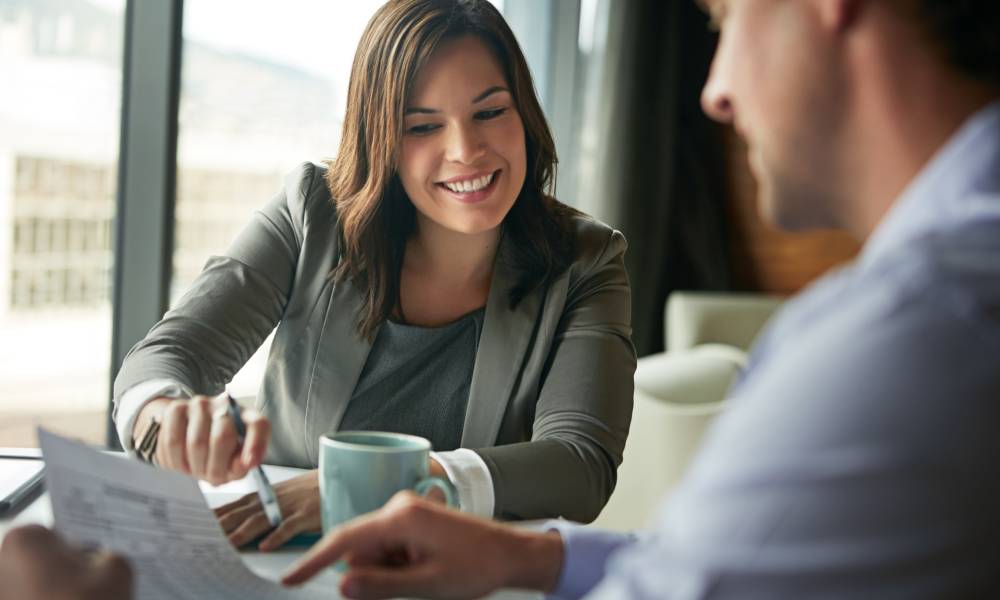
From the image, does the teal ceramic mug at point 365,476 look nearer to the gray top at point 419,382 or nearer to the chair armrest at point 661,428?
the gray top at point 419,382

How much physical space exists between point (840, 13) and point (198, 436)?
2.43 ft

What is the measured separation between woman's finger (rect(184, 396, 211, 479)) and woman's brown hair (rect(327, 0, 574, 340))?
0.52m

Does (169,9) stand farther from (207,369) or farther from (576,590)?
(576,590)

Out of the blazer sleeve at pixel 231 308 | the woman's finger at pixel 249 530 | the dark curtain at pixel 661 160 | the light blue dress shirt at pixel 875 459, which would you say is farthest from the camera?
the dark curtain at pixel 661 160

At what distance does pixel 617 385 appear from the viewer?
4.76ft

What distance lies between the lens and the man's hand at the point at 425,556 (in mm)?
763

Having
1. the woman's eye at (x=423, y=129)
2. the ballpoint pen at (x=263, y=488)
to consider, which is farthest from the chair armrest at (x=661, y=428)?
the ballpoint pen at (x=263, y=488)

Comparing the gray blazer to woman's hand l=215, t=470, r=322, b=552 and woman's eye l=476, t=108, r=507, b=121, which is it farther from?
woman's hand l=215, t=470, r=322, b=552

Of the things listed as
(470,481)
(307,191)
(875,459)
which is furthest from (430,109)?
(875,459)

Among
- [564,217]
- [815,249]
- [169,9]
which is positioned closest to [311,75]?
[169,9]

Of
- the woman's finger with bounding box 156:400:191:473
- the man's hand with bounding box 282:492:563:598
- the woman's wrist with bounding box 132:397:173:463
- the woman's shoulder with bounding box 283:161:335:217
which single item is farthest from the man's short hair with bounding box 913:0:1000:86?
the woman's shoulder with bounding box 283:161:335:217

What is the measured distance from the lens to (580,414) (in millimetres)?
1390

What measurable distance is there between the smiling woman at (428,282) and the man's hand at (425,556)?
0.55 m

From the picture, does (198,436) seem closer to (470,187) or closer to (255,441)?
(255,441)
